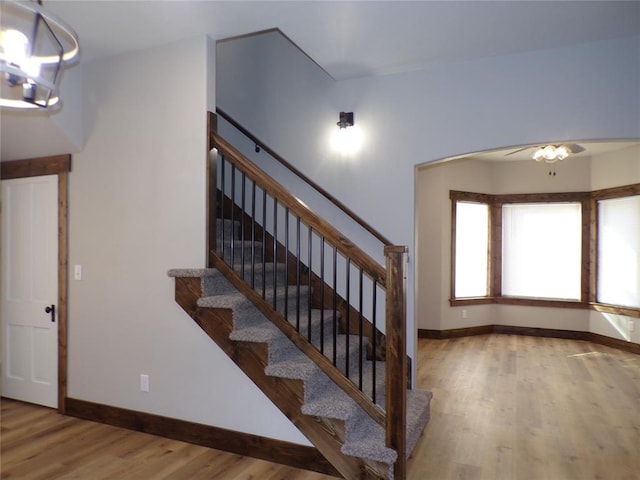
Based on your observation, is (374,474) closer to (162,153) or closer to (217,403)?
(217,403)

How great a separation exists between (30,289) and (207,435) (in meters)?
2.17

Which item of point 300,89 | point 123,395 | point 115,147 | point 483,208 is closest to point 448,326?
point 483,208

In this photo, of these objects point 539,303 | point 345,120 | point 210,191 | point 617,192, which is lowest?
point 539,303

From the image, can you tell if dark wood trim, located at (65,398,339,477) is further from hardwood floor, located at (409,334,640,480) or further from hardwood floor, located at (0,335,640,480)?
hardwood floor, located at (409,334,640,480)

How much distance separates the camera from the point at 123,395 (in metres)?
3.19

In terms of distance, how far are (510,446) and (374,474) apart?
3.90 ft

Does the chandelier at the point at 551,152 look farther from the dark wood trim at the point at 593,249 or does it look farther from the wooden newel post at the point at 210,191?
the wooden newel post at the point at 210,191

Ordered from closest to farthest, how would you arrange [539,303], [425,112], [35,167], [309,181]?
1. [425,112]
2. [35,167]
3. [309,181]
4. [539,303]

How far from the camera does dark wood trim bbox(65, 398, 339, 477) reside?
2578mm

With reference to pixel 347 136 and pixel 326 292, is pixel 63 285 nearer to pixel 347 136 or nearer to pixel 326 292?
pixel 326 292

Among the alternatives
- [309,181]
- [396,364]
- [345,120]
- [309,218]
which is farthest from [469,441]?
[345,120]

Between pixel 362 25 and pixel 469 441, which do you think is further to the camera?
pixel 469 441

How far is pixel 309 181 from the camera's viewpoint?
3.80 m

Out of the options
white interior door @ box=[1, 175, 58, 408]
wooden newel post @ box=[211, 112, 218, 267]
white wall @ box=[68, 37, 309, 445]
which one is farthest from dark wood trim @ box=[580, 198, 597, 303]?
white interior door @ box=[1, 175, 58, 408]
